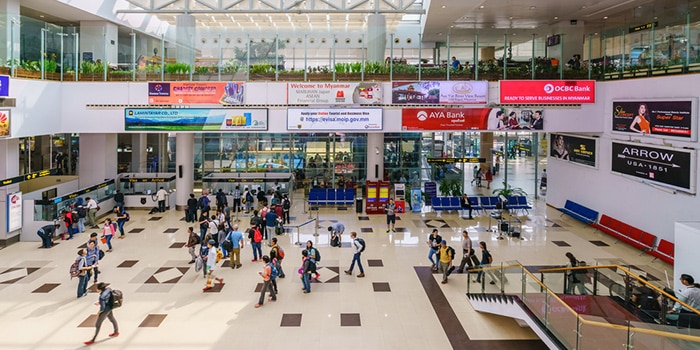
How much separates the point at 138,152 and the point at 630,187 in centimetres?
2240

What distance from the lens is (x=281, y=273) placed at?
12078 mm

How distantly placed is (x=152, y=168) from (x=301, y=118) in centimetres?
1292

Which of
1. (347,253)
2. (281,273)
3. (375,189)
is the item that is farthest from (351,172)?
(281,273)

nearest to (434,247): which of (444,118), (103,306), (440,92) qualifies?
(444,118)

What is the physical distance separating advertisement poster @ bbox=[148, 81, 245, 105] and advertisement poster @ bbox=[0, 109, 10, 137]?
14.6ft

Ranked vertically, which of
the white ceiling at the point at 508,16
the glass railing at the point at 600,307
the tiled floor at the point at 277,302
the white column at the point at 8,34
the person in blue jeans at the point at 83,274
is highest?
the white ceiling at the point at 508,16

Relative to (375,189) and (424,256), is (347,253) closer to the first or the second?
(424,256)

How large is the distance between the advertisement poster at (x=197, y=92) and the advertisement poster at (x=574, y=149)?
12.1 metres

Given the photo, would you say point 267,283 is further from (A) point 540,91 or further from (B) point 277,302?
(A) point 540,91

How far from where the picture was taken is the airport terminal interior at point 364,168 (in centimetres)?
914

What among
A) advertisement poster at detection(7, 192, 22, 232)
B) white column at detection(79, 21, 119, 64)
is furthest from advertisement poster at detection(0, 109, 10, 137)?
white column at detection(79, 21, 119, 64)

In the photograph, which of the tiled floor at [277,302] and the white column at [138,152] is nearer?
the tiled floor at [277,302]

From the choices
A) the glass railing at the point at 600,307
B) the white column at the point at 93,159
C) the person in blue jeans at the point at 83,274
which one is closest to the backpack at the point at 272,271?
the person in blue jeans at the point at 83,274

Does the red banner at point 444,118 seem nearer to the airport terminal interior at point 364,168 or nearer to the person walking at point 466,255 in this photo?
the airport terminal interior at point 364,168
